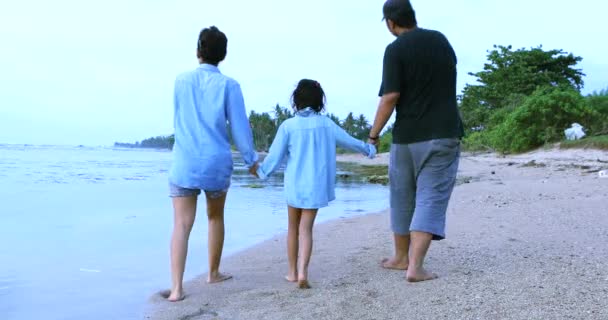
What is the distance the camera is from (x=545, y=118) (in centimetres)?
2717

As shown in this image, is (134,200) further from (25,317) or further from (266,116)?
(266,116)

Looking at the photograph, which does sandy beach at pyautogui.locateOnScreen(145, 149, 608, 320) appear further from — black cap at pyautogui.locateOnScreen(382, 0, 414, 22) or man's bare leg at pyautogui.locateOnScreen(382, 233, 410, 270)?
black cap at pyautogui.locateOnScreen(382, 0, 414, 22)

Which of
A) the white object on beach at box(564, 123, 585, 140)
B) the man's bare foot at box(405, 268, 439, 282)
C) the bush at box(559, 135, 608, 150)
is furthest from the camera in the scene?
the white object on beach at box(564, 123, 585, 140)

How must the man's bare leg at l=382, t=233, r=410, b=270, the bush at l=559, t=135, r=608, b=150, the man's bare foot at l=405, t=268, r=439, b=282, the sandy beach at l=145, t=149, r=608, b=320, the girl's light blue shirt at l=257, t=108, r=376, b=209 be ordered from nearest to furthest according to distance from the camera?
the sandy beach at l=145, t=149, r=608, b=320 < the man's bare foot at l=405, t=268, r=439, b=282 < the girl's light blue shirt at l=257, t=108, r=376, b=209 < the man's bare leg at l=382, t=233, r=410, b=270 < the bush at l=559, t=135, r=608, b=150

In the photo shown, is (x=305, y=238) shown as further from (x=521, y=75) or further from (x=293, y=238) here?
(x=521, y=75)

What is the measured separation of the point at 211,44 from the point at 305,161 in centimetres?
100

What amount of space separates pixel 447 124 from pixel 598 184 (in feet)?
25.1

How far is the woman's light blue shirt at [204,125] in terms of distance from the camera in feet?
11.0

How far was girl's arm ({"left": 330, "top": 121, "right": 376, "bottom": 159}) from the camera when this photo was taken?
3.72 meters

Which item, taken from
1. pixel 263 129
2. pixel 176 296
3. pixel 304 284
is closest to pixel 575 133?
pixel 304 284

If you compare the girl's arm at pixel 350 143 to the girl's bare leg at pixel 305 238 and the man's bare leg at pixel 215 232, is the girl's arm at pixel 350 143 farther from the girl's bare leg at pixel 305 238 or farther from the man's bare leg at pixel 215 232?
the man's bare leg at pixel 215 232

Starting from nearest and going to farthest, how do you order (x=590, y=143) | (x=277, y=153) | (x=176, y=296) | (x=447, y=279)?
(x=447, y=279), (x=176, y=296), (x=277, y=153), (x=590, y=143)

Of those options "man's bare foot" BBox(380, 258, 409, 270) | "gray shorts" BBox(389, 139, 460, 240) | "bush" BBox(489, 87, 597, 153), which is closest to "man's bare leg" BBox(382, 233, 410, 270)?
"man's bare foot" BBox(380, 258, 409, 270)

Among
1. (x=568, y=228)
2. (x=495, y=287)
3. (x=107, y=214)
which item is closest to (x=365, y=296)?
(x=495, y=287)
